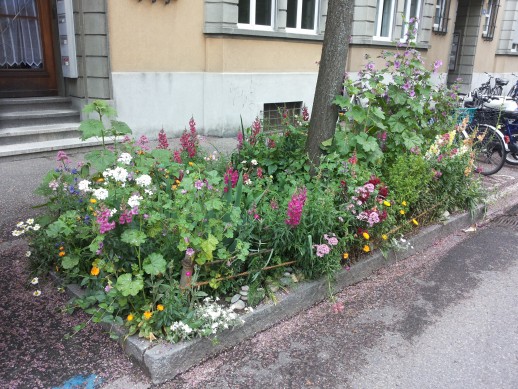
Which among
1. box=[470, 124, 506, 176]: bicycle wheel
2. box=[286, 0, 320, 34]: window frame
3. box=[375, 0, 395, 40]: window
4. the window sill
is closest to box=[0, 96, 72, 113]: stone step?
the window sill

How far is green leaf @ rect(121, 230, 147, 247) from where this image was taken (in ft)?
9.28

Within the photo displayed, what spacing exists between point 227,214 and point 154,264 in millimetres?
631

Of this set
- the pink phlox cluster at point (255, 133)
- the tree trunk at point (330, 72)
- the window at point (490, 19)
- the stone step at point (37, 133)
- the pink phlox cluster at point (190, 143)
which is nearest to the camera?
the tree trunk at point (330, 72)

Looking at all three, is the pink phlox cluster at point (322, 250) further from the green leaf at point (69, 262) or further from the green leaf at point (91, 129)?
the green leaf at point (91, 129)

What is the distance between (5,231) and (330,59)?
3.39 m

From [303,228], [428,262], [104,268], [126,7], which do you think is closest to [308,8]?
→ [126,7]

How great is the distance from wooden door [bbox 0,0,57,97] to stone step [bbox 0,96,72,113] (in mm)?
371

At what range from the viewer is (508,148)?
766 centimetres

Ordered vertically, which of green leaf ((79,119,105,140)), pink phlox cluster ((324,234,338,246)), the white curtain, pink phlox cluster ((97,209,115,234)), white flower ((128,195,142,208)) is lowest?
pink phlox cluster ((324,234,338,246))

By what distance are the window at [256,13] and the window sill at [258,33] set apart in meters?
0.33

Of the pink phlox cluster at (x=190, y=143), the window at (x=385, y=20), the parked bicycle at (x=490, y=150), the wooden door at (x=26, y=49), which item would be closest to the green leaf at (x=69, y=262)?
the pink phlox cluster at (x=190, y=143)

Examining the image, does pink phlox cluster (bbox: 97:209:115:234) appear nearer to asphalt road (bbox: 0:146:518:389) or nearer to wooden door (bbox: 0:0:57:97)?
asphalt road (bbox: 0:146:518:389)

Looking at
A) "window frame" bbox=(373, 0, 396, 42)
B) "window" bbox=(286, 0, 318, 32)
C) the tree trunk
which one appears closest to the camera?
the tree trunk

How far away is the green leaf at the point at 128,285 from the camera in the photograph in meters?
2.76
